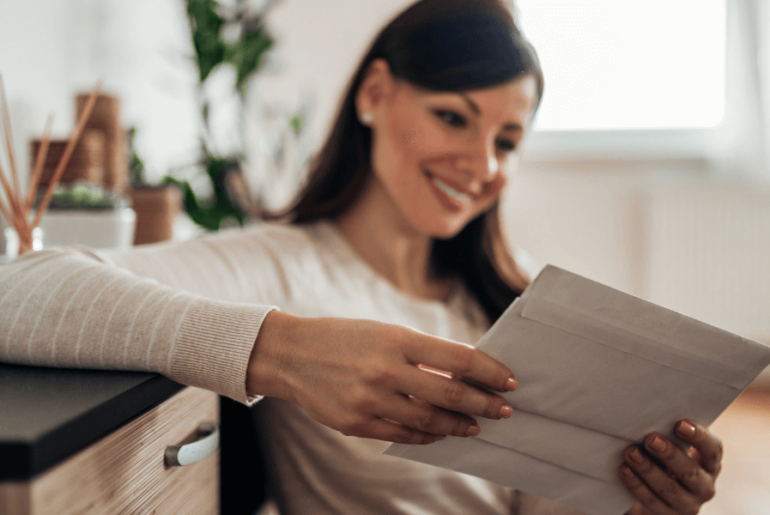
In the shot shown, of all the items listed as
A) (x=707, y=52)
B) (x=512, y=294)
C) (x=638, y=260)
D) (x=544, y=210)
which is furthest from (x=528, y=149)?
(x=512, y=294)

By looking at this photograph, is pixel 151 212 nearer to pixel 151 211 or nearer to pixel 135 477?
pixel 151 211

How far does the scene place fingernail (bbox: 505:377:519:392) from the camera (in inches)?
14.9

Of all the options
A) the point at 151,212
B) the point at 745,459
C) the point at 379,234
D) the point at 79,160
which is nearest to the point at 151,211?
the point at 151,212

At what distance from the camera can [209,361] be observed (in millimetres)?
386

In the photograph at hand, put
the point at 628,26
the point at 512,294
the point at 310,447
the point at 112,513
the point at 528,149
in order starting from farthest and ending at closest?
1. the point at 528,149
2. the point at 628,26
3. the point at 512,294
4. the point at 310,447
5. the point at 112,513

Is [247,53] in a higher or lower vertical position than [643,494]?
higher

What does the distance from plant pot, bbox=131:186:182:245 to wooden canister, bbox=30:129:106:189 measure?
0.31 feet

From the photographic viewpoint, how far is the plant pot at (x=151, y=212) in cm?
120

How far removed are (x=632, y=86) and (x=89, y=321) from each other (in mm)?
2645

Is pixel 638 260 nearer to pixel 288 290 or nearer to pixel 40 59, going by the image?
pixel 288 290

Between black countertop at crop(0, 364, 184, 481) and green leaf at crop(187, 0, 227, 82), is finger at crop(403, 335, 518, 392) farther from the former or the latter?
green leaf at crop(187, 0, 227, 82)

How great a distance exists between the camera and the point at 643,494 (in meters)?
0.52

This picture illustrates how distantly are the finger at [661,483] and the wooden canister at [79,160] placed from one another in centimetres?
112

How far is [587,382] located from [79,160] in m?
1.11
